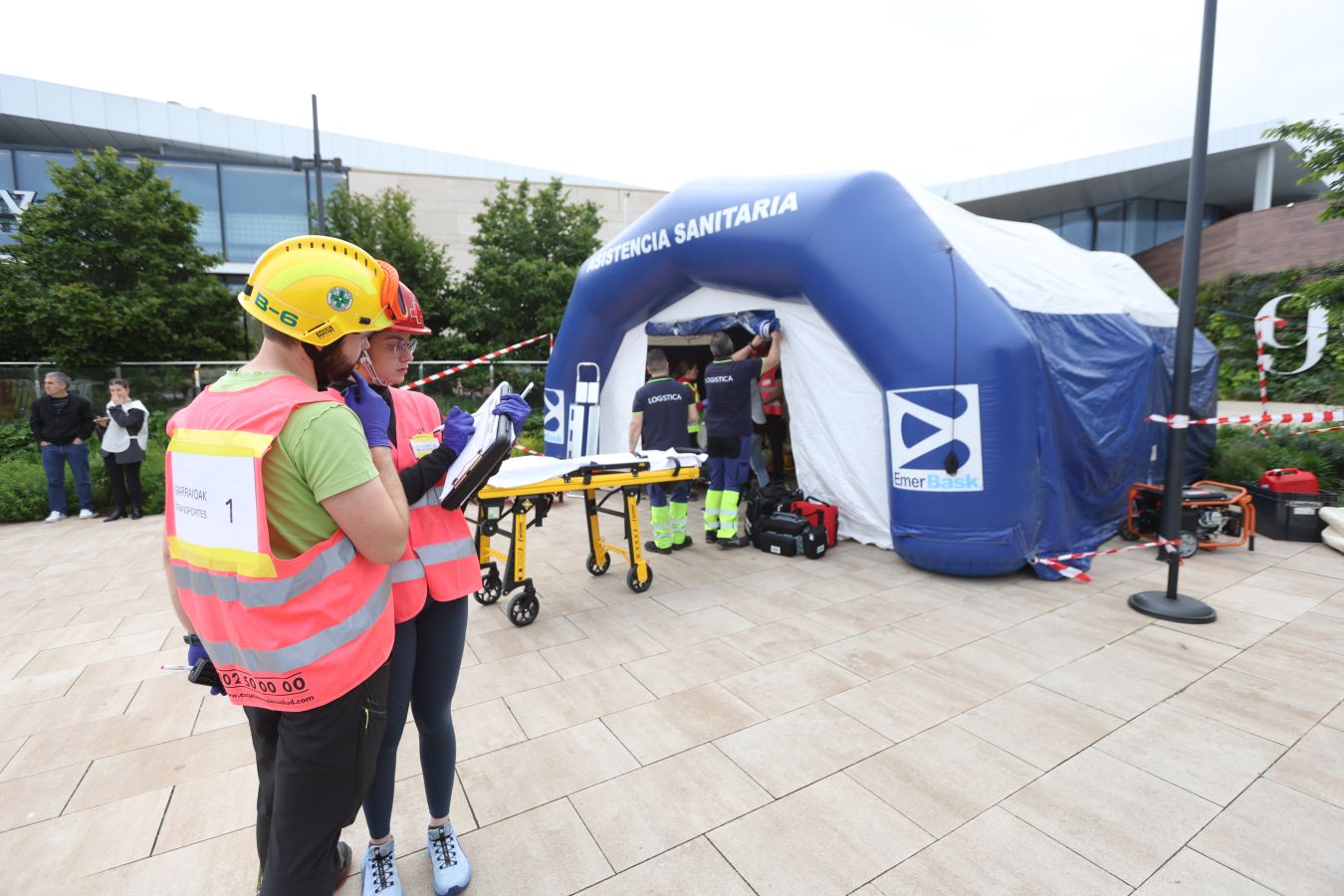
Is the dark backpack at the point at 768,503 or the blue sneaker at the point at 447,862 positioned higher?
the dark backpack at the point at 768,503

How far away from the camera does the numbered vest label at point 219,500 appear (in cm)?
127

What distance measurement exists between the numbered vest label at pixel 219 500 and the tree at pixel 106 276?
46.4 feet

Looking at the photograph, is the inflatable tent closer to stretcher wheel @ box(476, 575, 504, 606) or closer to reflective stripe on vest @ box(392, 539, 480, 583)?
stretcher wheel @ box(476, 575, 504, 606)

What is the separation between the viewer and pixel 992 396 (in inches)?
175

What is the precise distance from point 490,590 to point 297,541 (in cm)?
333

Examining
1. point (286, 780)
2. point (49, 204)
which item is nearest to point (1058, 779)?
point (286, 780)

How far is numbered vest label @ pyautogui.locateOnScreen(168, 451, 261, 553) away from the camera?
1266mm

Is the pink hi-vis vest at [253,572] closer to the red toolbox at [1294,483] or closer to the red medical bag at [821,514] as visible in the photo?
the red medical bag at [821,514]

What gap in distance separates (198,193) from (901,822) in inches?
959

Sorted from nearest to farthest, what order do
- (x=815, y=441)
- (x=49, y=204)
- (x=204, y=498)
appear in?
1. (x=204, y=498)
2. (x=815, y=441)
3. (x=49, y=204)

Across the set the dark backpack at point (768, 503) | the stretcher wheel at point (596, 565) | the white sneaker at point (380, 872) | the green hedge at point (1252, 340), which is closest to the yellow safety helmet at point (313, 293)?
the white sneaker at point (380, 872)

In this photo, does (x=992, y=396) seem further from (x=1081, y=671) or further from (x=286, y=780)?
(x=286, y=780)

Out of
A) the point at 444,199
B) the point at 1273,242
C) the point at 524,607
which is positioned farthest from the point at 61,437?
the point at 1273,242

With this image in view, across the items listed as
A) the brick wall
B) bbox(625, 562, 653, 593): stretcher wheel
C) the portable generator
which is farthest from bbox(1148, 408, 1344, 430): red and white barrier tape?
the brick wall
